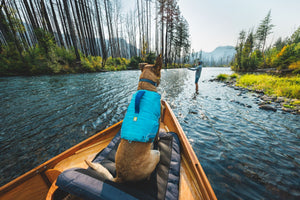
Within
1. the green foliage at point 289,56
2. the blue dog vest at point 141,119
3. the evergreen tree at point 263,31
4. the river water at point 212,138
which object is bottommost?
the river water at point 212,138

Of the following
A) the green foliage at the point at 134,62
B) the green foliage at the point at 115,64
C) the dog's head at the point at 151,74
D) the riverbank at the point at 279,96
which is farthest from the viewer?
the green foliage at the point at 134,62

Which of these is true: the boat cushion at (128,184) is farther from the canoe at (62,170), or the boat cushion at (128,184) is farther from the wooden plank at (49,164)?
the wooden plank at (49,164)

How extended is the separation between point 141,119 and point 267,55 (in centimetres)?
3984

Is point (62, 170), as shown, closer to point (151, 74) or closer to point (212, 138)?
point (151, 74)

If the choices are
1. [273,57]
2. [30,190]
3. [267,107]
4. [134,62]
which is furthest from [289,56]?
[134,62]

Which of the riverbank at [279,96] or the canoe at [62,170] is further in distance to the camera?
the riverbank at [279,96]

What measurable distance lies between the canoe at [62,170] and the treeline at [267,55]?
746 inches

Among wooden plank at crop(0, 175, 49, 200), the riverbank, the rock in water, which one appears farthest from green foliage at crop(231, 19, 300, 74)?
wooden plank at crop(0, 175, 49, 200)

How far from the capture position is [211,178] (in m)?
2.07

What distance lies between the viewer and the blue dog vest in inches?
54.5

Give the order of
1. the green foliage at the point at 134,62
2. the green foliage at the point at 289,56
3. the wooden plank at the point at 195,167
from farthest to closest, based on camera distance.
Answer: the green foliage at the point at 134,62 < the green foliage at the point at 289,56 < the wooden plank at the point at 195,167

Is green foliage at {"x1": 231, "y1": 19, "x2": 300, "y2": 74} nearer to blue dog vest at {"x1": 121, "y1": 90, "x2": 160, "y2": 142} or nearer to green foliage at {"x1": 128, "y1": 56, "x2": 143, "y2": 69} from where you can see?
blue dog vest at {"x1": 121, "y1": 90, "x2": 160, "y2": 142}

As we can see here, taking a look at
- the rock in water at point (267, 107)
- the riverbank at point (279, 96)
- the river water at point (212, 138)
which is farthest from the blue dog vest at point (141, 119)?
the riverbank at point (279, 96)

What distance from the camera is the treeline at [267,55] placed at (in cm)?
1349
